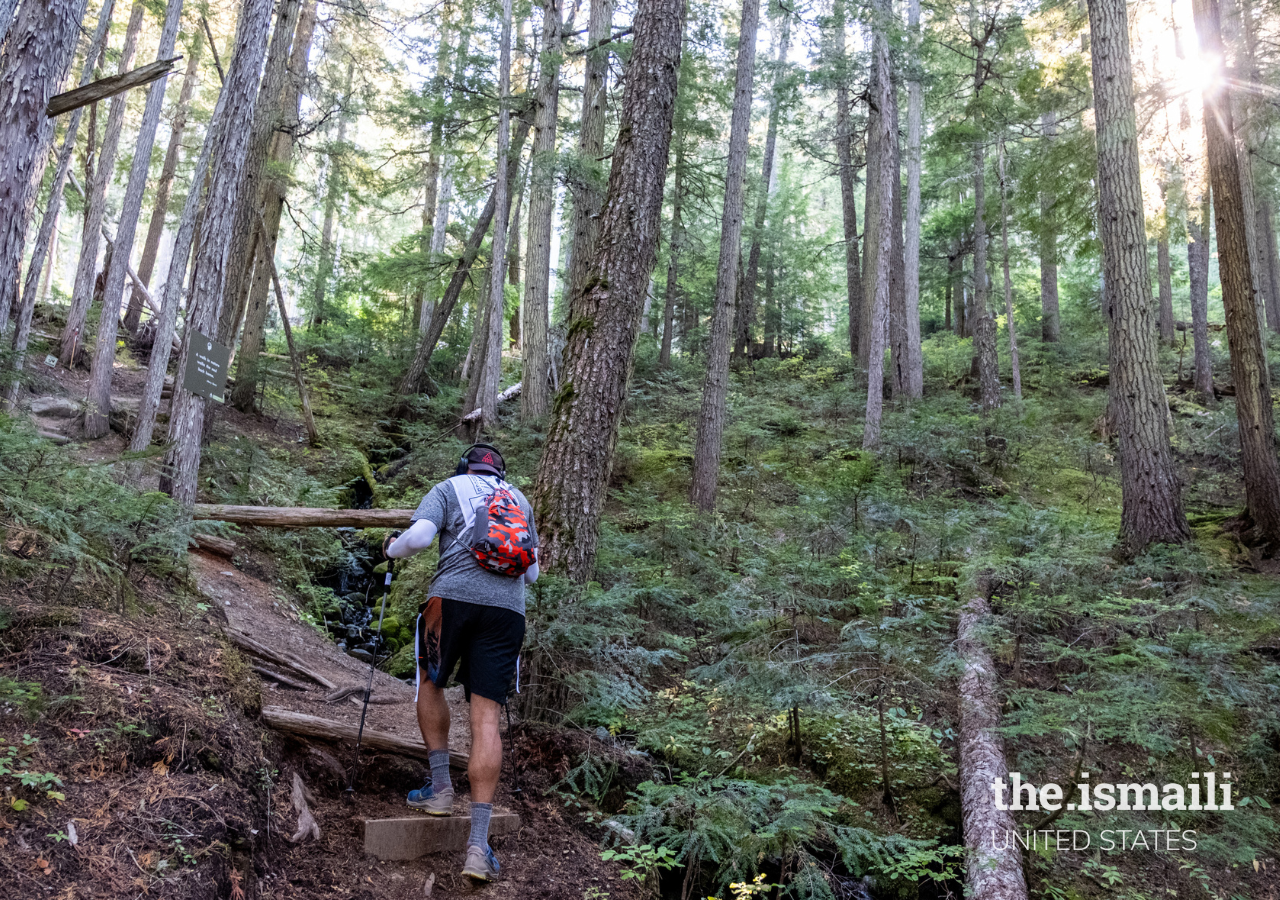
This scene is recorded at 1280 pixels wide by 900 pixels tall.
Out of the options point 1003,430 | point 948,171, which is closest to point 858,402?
point 1003,430

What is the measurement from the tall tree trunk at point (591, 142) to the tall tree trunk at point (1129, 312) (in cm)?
701

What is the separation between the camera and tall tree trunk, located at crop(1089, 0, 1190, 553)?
816 cm

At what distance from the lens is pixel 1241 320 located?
904 centimetres

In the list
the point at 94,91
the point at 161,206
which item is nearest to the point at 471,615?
the point at 94,91

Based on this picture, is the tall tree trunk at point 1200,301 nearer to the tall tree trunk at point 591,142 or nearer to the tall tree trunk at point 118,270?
the tall tree trunk at point 591,142

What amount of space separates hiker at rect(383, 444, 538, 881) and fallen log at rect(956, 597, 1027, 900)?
2645mm

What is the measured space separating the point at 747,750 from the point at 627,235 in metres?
4.12

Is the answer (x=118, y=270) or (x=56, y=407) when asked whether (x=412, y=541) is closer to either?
(x=56, y=407)

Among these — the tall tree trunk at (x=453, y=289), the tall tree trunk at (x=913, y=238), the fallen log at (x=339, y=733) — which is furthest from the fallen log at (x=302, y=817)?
the tall tree trunk at (x=913, y=238)

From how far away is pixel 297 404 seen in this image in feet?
48.9

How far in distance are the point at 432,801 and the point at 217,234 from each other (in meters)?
6.32

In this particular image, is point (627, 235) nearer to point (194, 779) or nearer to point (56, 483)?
point (56, 483)

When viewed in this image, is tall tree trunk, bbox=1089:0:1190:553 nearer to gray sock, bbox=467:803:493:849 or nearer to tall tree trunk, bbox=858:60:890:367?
tall tree trunk, bbox=858:60:890:367

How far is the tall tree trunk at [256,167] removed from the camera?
10672 millimetres
